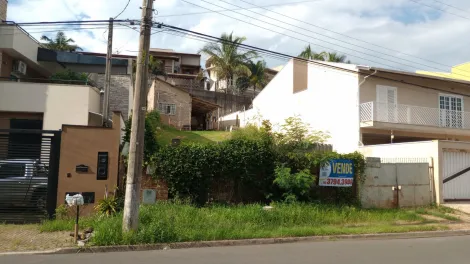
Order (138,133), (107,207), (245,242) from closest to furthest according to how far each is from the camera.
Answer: (138,133), (245,242), (107,207)

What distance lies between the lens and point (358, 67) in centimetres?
2031

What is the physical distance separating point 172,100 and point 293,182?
19.7 meters

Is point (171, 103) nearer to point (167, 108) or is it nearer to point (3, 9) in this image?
point (167, 108)

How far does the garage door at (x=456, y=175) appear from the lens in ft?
51.4

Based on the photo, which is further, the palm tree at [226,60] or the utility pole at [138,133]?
the palm tree at [226,60]

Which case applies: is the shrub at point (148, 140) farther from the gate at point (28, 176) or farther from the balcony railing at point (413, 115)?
the balcony railing at point (413, 115)

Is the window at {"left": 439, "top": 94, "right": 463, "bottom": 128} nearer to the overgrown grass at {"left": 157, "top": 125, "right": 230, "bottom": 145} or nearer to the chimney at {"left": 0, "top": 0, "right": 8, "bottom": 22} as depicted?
the overgrown grass at {"left": 157, "top": 125, "right": 230, "bottom": 145}

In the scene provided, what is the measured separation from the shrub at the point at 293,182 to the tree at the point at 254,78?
29.7 metres

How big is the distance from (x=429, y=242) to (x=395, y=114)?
12567 mm

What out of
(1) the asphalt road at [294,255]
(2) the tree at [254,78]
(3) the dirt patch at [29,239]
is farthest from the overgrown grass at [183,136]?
(2) the tree at [254,78]

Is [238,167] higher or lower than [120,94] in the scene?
lower

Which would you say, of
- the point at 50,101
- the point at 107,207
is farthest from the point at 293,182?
the point at 50,101

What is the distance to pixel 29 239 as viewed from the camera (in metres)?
8.80

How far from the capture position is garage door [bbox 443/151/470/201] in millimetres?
15672
